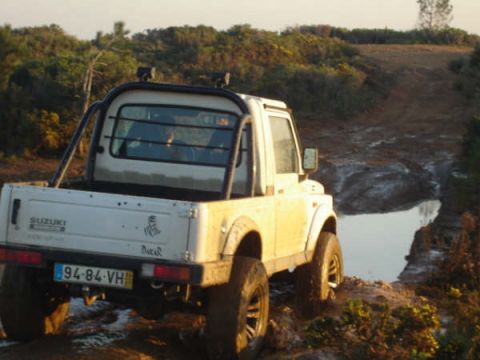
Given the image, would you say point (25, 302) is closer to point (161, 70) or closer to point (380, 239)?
point (380, 239)

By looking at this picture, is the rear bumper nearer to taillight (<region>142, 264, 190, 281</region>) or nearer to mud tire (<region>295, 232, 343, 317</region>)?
taillight (<region>142, 264, 190, 281</region>)

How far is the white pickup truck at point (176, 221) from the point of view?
5.68 metres

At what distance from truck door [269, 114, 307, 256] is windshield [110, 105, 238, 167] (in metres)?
0.46

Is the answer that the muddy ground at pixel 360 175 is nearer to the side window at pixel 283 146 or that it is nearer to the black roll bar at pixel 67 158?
the black roll bar at pixel 67 158

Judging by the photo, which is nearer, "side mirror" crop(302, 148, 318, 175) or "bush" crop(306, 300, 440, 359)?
"bush" crop(306, 300, 440, 359)

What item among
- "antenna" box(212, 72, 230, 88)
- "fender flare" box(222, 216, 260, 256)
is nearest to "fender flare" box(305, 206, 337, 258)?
"antenna" box(212, 72, 230, 88)

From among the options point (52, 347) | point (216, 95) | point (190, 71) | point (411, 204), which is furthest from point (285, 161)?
point (190, 71)

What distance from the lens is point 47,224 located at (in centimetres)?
584

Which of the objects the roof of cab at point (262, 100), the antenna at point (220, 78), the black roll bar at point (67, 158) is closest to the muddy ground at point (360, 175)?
the black roll bar at point (67, 158)

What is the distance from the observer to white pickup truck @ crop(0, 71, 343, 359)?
5684mm

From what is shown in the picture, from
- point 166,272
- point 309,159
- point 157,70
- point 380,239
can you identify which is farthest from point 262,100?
point 157,70

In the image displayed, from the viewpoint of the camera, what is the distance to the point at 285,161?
7.63 meters

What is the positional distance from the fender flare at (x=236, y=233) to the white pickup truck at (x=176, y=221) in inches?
0.5

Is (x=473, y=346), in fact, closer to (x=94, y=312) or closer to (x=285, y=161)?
(x=285, y=161)
